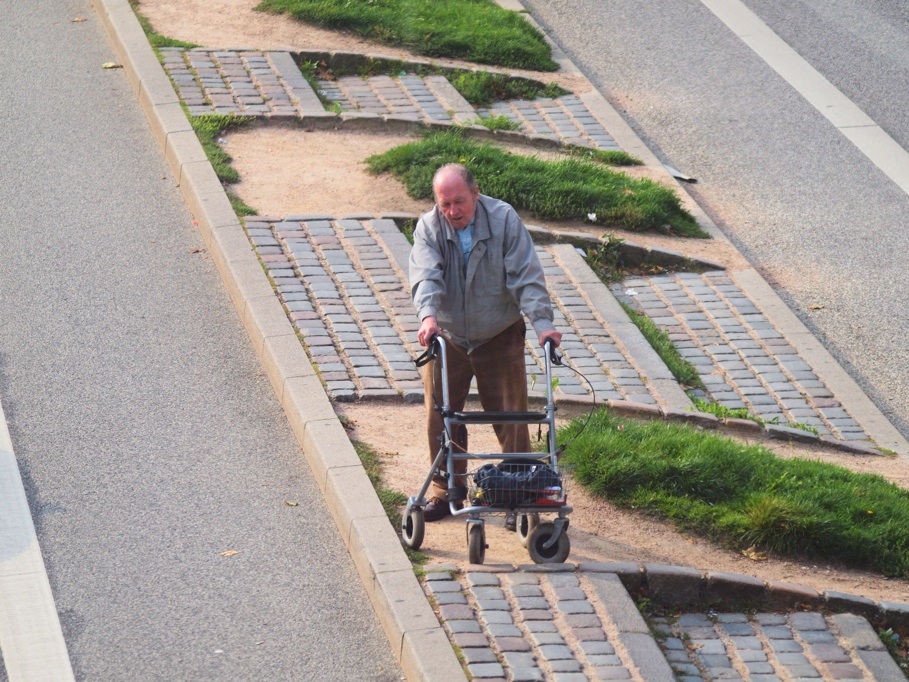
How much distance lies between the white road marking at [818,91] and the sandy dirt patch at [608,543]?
6.70 metres

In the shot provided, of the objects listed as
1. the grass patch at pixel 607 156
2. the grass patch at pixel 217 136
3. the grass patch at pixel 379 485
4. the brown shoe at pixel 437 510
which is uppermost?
the brown shoe at pixel 437 510

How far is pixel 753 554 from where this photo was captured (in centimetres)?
761

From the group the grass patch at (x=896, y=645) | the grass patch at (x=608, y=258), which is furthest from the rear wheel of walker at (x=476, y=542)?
the grass patch at (x=608, y=258)

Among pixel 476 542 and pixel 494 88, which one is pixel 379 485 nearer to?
pixel 476 542

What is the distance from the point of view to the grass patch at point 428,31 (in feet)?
48.9

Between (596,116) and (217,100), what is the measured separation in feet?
12.8

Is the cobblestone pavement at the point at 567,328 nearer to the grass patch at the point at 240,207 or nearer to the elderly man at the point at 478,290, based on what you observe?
the grass patch at the point at 240,207

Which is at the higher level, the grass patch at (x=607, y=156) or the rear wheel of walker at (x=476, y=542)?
the rear wheel of walker at (x=476, y=542)

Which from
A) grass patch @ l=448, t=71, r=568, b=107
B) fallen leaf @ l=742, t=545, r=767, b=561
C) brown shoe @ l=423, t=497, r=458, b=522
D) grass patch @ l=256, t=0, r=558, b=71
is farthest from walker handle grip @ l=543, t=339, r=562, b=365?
grass patch @ l=256, t=0, r=558, b=71

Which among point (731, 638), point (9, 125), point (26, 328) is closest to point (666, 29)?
point (9, 125)

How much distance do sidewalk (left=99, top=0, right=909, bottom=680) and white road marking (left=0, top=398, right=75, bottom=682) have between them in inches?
61.3

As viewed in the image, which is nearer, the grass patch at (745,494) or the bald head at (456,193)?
the bald head at (456,193)

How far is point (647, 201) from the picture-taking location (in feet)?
39.4

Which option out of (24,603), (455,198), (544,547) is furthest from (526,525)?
(24,603)
